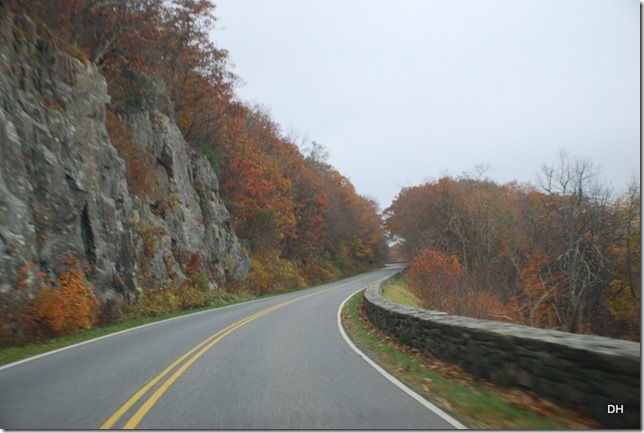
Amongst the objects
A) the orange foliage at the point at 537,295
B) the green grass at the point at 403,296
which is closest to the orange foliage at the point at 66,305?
the green grass at the point at 403,296

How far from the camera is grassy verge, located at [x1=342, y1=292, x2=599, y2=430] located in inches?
179

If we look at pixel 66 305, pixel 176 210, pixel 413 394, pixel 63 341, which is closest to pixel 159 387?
pixel 413 394

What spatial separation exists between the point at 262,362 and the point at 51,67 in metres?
14.7

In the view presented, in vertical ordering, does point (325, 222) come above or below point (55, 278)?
above

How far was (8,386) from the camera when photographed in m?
5.98

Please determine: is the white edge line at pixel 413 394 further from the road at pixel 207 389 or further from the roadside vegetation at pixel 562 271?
the roadside vegetation at pixel 562 271

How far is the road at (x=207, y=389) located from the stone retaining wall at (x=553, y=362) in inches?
60.8

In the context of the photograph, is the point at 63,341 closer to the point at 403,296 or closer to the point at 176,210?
the point at 176,210

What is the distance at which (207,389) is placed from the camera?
5.70m

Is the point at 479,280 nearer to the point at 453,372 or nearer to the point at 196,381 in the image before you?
the point at 453,372

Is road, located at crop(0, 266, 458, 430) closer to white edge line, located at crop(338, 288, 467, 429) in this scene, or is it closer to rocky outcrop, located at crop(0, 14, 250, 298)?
white edge line, located at crop(338, 288, 467, 429)

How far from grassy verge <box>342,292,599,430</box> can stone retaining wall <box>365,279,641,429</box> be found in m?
0.17

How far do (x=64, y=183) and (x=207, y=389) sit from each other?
1133 centimetres

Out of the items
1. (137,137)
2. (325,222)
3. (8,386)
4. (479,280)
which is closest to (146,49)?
(137,137)
